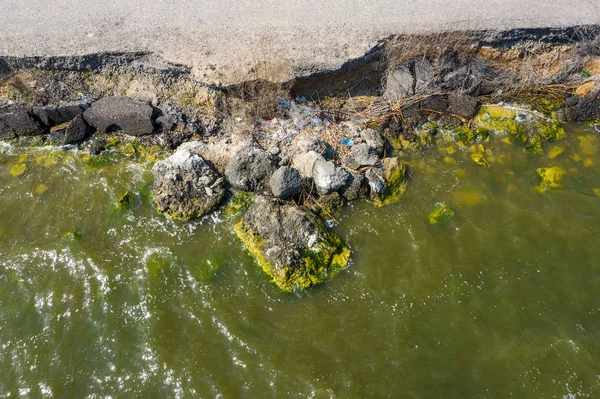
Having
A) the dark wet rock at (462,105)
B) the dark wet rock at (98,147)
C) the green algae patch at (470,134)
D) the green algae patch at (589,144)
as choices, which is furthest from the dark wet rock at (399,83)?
the dark wet rock at (98,147)

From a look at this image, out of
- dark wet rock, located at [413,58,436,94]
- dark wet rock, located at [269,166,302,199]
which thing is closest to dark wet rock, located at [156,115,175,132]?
dark wet rock, located at [269,166,302,199]

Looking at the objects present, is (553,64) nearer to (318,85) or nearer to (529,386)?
(318,85)

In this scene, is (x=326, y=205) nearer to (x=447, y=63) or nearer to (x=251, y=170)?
(x=251, y=170)

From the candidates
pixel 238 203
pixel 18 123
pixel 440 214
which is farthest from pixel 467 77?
pixel 18 123

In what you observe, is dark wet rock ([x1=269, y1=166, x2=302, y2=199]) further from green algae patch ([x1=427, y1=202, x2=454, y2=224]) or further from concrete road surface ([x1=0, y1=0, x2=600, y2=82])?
green algae patch ([x1=427, y1=202, x2=454, y2=224])

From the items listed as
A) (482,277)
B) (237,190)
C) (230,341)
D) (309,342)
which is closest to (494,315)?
(482,277)

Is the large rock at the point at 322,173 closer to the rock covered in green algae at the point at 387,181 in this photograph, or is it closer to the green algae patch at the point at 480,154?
the rock covered in green algae at the point at 387,181
